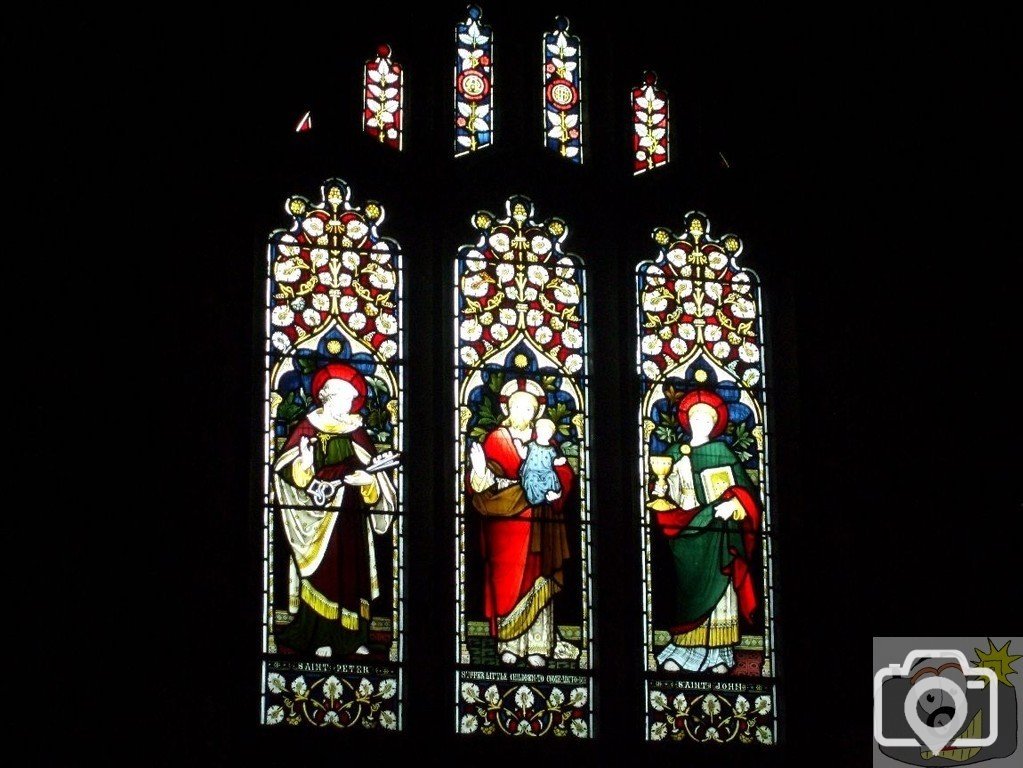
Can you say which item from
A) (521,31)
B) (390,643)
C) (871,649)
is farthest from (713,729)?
(521,31)

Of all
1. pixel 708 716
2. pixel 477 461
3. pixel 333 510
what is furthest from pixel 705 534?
pixel 333 510

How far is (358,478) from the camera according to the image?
11367 millimetres

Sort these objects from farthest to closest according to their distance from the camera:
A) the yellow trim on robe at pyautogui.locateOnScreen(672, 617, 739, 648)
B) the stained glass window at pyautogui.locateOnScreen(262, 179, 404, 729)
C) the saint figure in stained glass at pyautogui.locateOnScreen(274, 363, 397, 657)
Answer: the yellow trim on robe at pyautogui.locateOnScreen(672, 617, 739, 648) → the saint figure in stained glass at pyautogui.locateOnScreen(274, 363, 397, 657) → the stained glass window at pyautogui.locateOnScreen(262, 179, 404, 729)

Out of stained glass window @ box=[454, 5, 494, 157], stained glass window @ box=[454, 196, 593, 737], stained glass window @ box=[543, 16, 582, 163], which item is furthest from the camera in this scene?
stained glass window @ box=[543, 16, 582, 163]

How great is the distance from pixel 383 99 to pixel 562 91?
3.04ft

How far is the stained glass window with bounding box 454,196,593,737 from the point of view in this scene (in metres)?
11.2

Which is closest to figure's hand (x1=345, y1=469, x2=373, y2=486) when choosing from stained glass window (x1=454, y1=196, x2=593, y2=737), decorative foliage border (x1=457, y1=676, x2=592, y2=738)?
stained glass window (x1=454, y1=196, x2=593, y2=737)

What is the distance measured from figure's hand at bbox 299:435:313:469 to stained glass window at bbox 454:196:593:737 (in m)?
0.69

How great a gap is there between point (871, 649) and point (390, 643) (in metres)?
2.21

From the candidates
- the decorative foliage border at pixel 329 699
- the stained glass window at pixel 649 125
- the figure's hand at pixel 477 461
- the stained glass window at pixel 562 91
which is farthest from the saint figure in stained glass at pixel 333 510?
the stained glass window at pixel 649 125

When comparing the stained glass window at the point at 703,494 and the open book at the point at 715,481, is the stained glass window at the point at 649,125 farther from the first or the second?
the open book at the point at 715,481

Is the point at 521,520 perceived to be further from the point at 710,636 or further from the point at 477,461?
the point at 710,636

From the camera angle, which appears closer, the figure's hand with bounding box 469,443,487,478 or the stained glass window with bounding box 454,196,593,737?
the stained glass window with bounding box 454,196,593,737

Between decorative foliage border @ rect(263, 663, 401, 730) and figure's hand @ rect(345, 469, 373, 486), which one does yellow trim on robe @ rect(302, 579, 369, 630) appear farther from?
figure's hand @ rect(345, 469, 373, 486)
